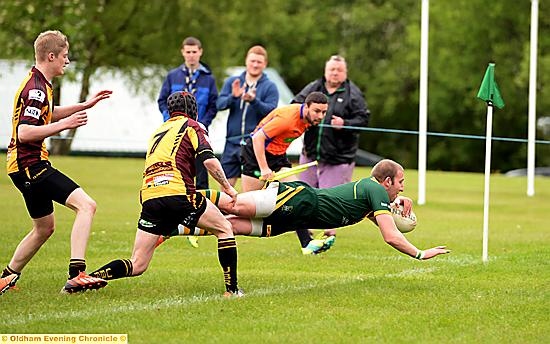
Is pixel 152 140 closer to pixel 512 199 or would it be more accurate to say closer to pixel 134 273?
pixel 134 273

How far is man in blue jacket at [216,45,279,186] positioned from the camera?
51.8ft

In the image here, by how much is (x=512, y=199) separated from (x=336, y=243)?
438 inches

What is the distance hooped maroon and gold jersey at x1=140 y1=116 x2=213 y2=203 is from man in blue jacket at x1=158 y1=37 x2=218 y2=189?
20.5ft

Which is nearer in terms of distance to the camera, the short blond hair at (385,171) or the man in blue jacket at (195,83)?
the short blond hair at (385,171)

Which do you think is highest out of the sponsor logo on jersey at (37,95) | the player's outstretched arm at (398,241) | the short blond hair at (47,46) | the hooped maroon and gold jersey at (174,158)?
the short blond hair at (47,46)

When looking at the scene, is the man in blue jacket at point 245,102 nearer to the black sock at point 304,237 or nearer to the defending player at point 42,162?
the black sock at point 304,237

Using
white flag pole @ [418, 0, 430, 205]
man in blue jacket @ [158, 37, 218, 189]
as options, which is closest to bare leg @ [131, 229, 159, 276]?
man in blue jacket @ [158, 37, 218, 189]

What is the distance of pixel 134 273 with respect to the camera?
33.0 feet

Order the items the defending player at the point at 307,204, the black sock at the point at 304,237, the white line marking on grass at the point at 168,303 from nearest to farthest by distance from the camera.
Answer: the white line marking on grass at the point at 168,303, the defending player at the point at 307,204, the black sock at the point at 304,237

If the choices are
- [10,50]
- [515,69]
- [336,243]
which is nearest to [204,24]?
[10,50]

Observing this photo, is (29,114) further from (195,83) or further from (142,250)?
(195,83)

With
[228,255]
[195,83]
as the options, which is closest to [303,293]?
[228,255]

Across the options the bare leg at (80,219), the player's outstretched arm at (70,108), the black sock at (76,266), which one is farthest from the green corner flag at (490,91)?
the black sock at (76,266)

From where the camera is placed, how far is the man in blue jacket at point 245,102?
51.8 ft
